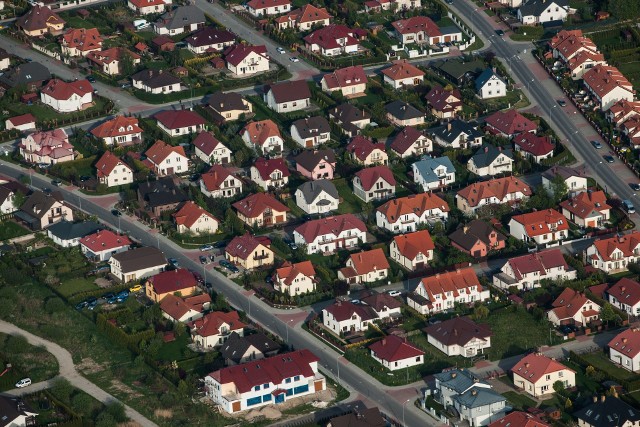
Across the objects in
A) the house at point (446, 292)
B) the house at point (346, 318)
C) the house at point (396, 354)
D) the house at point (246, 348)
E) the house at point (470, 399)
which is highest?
the house at point (446, 292)

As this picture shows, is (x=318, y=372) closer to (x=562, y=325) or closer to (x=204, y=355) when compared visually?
(x=204, y=355)

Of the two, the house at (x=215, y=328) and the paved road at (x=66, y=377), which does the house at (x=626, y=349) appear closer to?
the house at (x=215, y=328)

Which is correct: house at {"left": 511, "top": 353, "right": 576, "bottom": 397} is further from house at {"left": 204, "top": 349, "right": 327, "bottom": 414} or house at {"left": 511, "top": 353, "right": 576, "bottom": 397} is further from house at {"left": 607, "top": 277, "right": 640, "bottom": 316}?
house at {"left": 204, "top": 349, "right": 327, "bottom": 414}

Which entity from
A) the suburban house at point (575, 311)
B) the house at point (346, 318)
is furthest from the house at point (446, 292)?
the suburban house at point (575, 311)

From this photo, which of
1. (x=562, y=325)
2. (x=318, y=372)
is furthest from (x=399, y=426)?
(x=562, y=325)

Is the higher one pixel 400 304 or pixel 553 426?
pixel 400 304

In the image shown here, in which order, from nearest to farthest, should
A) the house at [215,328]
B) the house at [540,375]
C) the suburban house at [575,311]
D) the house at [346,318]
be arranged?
the house at [540,375], the house at [215,328], the house at [346,318], the suburban house at [575,311]

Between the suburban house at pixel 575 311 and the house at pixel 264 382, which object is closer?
the house at pixel 264 382

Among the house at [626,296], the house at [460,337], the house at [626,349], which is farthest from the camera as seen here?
the house at [626,296]
